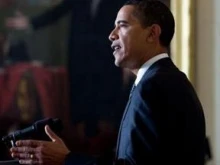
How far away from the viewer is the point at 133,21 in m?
1.54

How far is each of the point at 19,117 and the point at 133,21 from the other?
904 millimetres

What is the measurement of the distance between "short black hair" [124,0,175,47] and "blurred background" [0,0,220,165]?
0.80m

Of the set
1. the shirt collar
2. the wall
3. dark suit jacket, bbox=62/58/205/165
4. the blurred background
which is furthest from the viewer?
the wall

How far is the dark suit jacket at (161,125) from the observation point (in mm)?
1318

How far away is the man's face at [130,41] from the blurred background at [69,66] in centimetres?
76

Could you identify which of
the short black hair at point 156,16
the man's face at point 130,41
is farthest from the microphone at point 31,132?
the short black hair at point 156,16

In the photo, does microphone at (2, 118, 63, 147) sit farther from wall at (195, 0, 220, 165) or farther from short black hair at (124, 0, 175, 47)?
wall at (195, 0, 220, 165)

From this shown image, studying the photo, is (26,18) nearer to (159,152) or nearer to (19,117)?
(19,117)

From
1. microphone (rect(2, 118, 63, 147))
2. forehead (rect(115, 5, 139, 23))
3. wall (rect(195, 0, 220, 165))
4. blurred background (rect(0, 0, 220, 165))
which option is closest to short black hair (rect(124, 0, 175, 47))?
forehead (rect(115, 5, 139, 23))

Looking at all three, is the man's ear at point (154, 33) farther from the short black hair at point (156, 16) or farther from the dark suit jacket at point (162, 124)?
the dark suit jacket at point (162, 124)

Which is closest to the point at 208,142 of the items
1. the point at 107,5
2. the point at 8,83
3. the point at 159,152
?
the point at 107,5

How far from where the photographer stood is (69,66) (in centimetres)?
231

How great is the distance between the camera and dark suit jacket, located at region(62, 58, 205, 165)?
1.32 meters

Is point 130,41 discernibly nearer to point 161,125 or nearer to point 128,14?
point 128,14
